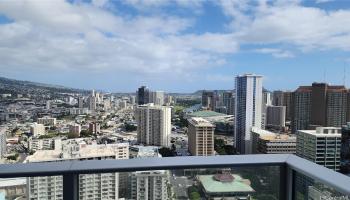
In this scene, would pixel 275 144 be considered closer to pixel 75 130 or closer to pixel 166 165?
pixel 75 130

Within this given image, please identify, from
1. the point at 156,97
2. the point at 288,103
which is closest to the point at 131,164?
the point at 288,103

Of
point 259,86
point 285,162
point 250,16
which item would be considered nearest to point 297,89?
point 259,86

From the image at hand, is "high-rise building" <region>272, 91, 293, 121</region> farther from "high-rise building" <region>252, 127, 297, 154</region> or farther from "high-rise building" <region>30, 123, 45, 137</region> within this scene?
"high-rise building" <region>30, 123, 45, 137</region>

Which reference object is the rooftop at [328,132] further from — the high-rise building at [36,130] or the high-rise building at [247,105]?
the high-rise building at [36,130]

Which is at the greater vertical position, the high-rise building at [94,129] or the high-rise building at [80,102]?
the high-rise building at [80,102]

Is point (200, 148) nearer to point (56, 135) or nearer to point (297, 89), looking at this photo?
point (297, 89)

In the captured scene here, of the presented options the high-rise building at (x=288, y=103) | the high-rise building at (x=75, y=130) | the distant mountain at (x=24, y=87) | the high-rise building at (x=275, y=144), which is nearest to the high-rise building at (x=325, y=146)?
the high-rise building at (x=275, y=144)
